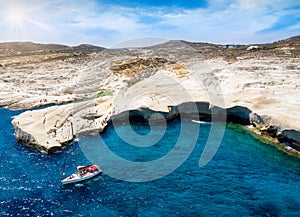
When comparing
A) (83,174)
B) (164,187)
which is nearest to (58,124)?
(83,174)

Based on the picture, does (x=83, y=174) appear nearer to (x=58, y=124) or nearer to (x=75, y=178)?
(x=75, y=178)

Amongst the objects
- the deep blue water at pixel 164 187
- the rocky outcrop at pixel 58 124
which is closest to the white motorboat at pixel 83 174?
the deep blue water at pixel 164 187

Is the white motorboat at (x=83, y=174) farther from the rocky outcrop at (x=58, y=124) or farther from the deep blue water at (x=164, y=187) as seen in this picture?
the rocky outcrop at (x=58, y=124)

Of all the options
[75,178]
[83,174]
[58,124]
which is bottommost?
[75,178]

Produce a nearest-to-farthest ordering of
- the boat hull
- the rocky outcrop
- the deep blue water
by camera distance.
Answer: the deep blue water → the boat hull → the rocky outcrop

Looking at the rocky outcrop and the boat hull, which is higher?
the rocky outcrop

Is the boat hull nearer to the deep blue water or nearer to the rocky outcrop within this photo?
the deep blue water

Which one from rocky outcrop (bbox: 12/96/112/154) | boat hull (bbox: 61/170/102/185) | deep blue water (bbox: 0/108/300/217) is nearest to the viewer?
deep blue water (bbox: 0/108/300/217)

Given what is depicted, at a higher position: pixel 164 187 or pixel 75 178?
pixel 75 178

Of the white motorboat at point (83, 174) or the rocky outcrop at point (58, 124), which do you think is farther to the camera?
the rocky outcrop at point (58, 124)

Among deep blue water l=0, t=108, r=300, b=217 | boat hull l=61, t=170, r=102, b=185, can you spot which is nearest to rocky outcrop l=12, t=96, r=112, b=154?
deep blue water l=0, t=108, r=300, b=217
